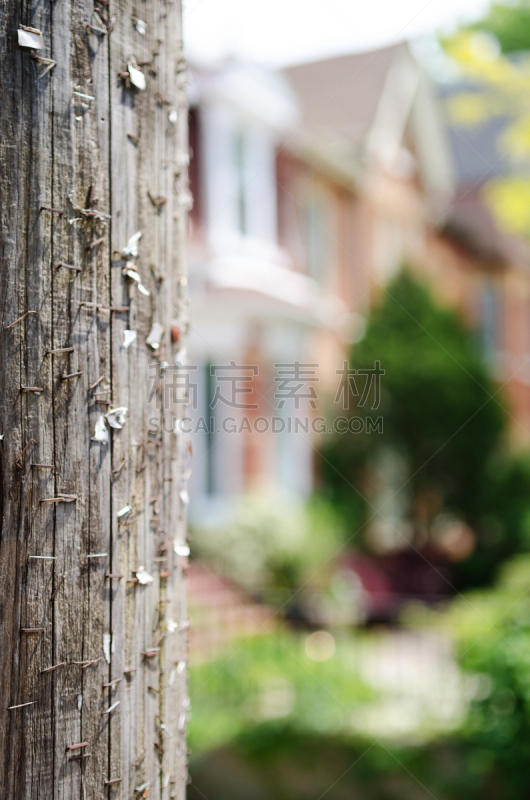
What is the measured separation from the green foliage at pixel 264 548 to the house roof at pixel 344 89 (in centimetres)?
673

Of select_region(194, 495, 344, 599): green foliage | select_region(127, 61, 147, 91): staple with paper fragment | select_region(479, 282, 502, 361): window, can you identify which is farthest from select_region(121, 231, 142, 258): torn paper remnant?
select_region(479, 282, 502, 361): window

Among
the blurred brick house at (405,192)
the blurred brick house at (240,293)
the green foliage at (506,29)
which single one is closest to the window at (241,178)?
the blurred brick house at (240,293)

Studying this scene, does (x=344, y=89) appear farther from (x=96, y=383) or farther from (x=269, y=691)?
(x=96, y=383)

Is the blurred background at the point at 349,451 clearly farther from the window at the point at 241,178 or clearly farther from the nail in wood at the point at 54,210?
the nail in wood at the point at 54,210

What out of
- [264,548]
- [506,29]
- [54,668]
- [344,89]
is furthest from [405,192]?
[54,668]

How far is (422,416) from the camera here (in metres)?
10.5

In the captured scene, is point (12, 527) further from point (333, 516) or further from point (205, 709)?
point (333, 516)

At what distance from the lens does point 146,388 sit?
120 cm

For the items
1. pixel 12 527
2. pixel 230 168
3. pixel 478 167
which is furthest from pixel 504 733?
pixel 478 167

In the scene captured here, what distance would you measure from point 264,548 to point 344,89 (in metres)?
8.83

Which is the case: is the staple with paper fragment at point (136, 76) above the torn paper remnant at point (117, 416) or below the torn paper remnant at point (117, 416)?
above

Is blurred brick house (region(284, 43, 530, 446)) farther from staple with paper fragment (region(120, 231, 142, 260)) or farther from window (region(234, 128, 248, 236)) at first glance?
staple with paper fragment (region(120, 231, 142, 260))

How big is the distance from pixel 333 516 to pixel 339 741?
565cm

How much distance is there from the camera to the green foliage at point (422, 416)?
10546 millimetres
